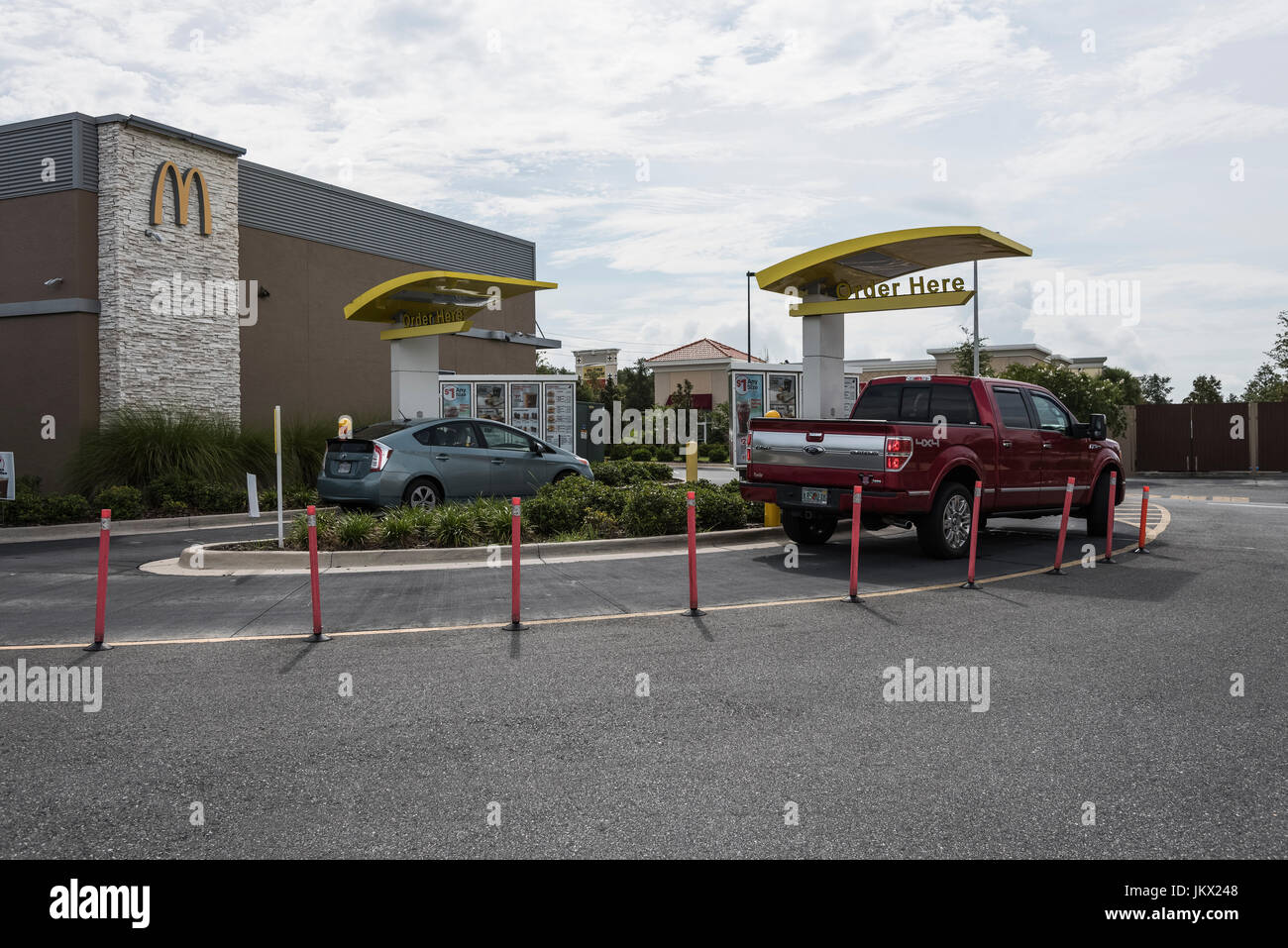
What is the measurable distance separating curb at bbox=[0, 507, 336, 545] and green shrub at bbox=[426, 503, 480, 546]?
4.39m

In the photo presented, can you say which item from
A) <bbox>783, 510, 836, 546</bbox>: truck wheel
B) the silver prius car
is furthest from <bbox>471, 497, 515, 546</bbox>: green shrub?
<bbox>783, 510, 836, 546</bbox>: truck wheel

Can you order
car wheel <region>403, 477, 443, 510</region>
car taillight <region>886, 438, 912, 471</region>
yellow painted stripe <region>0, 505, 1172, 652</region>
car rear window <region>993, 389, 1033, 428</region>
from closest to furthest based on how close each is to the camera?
1. yellow painted stripe <region>0, 505, 1172, 652</region>
2. car taillight <region>886, 438, 912, 471</region>
3. car rear window <region>993, 389, 1033, 428</region>
4. car wheel <region>403, 477, 443, 510</region>

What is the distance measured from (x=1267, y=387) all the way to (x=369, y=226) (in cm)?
4662

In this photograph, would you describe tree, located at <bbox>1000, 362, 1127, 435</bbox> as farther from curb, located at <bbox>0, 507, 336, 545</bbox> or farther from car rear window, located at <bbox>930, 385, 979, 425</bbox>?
Result: curb, located at <bbox>0, 507, 336, 545</bbox>

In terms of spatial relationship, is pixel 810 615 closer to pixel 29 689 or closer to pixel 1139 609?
pixel 1139 609

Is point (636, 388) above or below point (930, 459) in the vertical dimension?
above

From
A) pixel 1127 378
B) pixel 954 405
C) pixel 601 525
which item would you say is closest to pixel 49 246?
pixel 601 525

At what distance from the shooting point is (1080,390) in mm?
31953

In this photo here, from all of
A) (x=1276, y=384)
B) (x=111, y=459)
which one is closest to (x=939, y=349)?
(x=1276, y=384)

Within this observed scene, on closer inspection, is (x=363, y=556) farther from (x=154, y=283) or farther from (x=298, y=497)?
(x=154, y=283)

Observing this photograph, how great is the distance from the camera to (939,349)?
6066cm

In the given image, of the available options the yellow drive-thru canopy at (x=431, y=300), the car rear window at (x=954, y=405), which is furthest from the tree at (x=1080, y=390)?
the car rear window at (x=954, y=405)

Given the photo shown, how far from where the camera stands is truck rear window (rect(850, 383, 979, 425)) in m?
11.9
